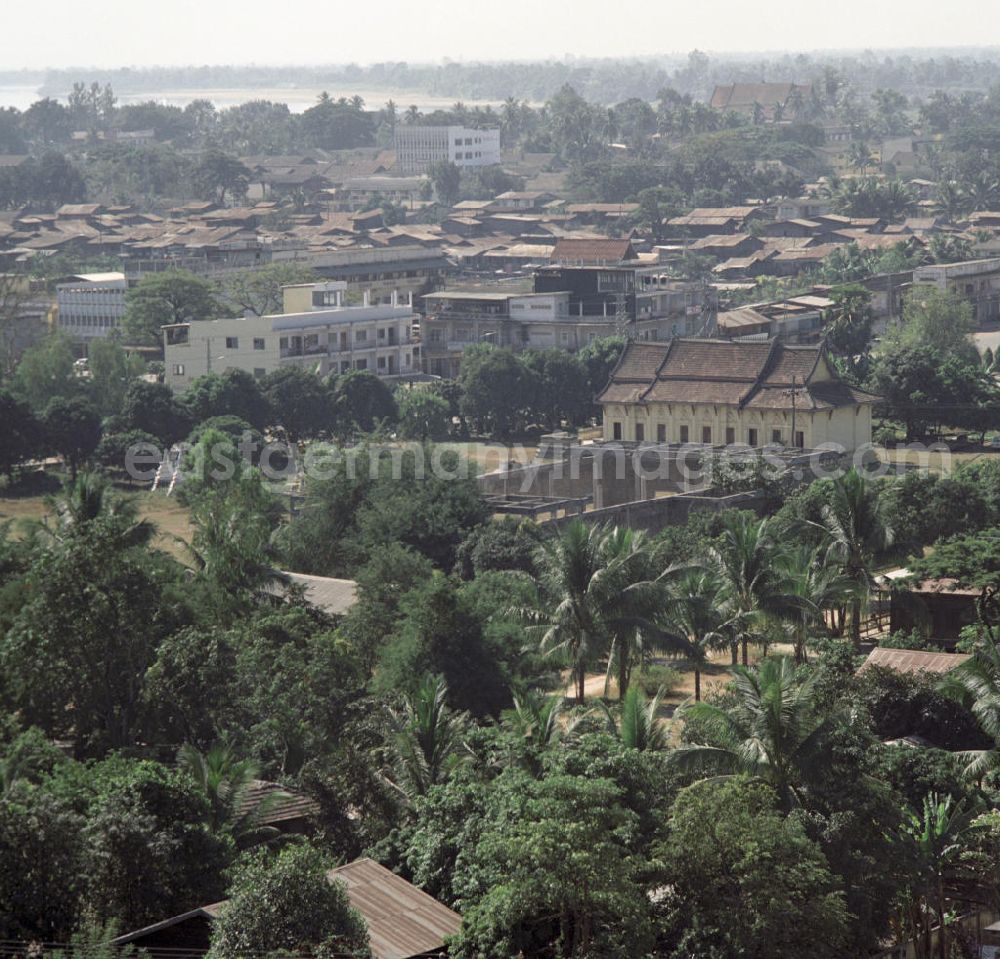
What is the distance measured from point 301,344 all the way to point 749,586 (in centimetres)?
3531

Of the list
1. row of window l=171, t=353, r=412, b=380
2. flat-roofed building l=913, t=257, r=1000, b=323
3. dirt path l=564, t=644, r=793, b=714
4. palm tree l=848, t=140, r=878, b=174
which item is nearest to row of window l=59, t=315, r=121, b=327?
row of window l=171, t=353, r=412, b=380

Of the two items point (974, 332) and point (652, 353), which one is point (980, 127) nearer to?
point (974, 332)

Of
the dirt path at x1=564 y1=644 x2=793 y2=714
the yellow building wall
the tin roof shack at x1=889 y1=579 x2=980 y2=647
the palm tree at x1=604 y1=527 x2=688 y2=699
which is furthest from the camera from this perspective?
the yellow building wall

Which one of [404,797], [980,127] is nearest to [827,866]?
[404,797]

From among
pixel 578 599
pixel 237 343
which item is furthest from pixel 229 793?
pixel 237 343

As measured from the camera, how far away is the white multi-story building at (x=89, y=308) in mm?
76062

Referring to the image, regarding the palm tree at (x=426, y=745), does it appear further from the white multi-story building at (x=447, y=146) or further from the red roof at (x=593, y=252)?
the white multi-story building at (x=447, y=146)

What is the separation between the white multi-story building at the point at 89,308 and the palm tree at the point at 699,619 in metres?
48.8

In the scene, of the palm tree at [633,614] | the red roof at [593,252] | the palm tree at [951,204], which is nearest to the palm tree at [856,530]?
the palm tree at [633,614]

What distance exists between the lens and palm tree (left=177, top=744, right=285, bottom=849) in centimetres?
2080

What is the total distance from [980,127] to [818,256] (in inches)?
1983

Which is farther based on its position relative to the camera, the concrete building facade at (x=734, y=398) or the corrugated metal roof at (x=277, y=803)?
the concrete building facade at (x=734, y=398)

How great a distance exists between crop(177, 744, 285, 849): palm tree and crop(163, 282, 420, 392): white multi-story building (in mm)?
38925

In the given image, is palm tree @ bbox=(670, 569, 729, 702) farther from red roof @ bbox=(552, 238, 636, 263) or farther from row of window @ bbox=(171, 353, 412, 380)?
red roof @ bbox=(552, 238, 636, 263)
